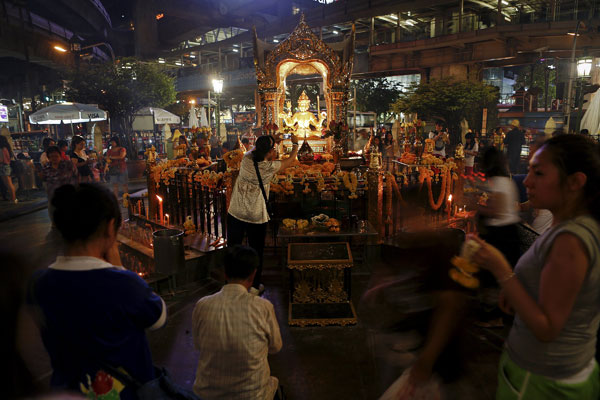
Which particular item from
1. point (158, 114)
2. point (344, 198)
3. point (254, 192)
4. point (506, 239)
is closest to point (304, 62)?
point (344, 198)

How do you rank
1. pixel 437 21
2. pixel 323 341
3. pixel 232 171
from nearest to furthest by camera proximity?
pixel 323 341 → pixel 232 171 → pixel 437 21

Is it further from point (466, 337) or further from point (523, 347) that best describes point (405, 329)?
point (523, 347)

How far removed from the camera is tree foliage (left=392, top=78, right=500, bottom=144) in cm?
1752

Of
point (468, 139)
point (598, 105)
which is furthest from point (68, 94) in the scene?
point (598, 105)

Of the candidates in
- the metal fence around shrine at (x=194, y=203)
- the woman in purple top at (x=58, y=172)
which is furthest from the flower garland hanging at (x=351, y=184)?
the woman in purple top at (x=58, y=172)

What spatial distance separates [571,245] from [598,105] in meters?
16.7

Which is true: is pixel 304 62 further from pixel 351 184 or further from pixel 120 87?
pixel 120 87

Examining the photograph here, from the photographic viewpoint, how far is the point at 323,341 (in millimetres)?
4328

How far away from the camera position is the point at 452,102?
17953mm

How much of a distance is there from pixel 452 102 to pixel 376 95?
7.34 meters

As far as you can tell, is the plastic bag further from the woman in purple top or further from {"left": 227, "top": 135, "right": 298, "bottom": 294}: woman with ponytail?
the woman in purple top

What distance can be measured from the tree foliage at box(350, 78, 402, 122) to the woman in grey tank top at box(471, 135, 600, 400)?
2369 cm

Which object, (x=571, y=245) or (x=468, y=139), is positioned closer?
(x=571, y=245)

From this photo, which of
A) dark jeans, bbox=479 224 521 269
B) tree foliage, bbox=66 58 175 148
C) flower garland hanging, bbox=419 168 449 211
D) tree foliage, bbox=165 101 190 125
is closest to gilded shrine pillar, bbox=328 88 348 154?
flower garland hanging, bbox=419 168 449 211
